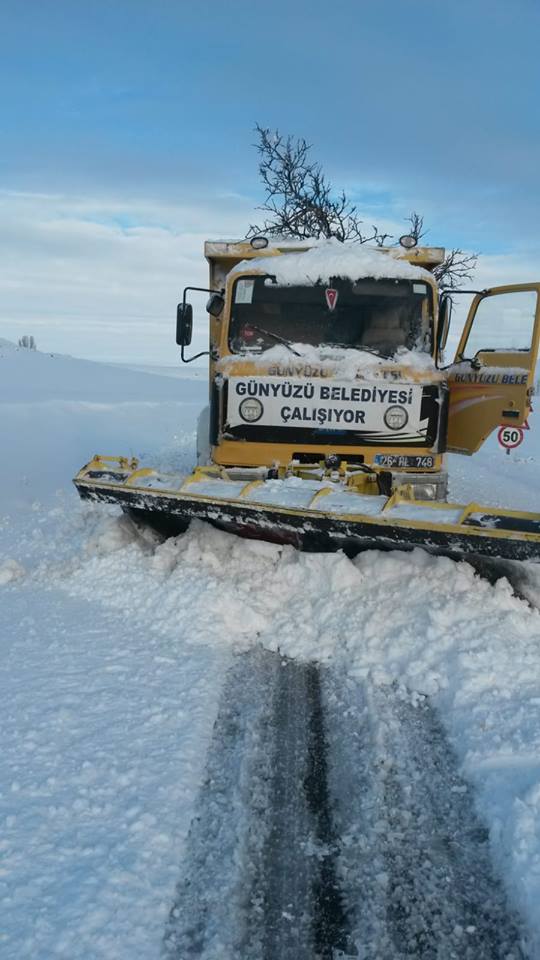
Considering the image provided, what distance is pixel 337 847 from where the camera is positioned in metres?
2.36

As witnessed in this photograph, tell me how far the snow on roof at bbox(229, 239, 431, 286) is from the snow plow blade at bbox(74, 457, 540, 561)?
188cm

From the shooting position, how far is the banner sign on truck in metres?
5.59

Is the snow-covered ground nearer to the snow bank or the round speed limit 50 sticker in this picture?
the round speed limit 50 sticker

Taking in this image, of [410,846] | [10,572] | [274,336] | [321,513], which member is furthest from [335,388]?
[410,846]

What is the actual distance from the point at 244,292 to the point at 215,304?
0.46 meters

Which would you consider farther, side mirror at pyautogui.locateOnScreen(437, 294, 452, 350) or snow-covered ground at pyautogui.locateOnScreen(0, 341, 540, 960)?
side mirror at pyautogui.locateOnScreen(437, 294, 452, 350)

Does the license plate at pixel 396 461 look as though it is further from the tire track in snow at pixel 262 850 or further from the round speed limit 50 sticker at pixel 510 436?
the tire track in snow at pixel 262 850

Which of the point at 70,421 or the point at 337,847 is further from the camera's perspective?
the point at 70,421

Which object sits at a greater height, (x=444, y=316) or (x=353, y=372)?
(x=444, y=316)

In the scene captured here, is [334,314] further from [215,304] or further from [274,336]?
[215,304]

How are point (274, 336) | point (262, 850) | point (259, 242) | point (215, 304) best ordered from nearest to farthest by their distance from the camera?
point (262, 850), point (274, 336), point (215, 304), point (259, 242)

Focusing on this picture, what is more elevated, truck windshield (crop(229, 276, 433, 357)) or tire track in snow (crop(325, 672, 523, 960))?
truck windshield (crop(229, 276, 433, 357))

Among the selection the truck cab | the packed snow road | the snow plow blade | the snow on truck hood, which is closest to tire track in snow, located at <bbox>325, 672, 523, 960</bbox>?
the packed snow road

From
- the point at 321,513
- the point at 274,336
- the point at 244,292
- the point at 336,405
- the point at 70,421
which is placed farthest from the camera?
the point at 70,421
